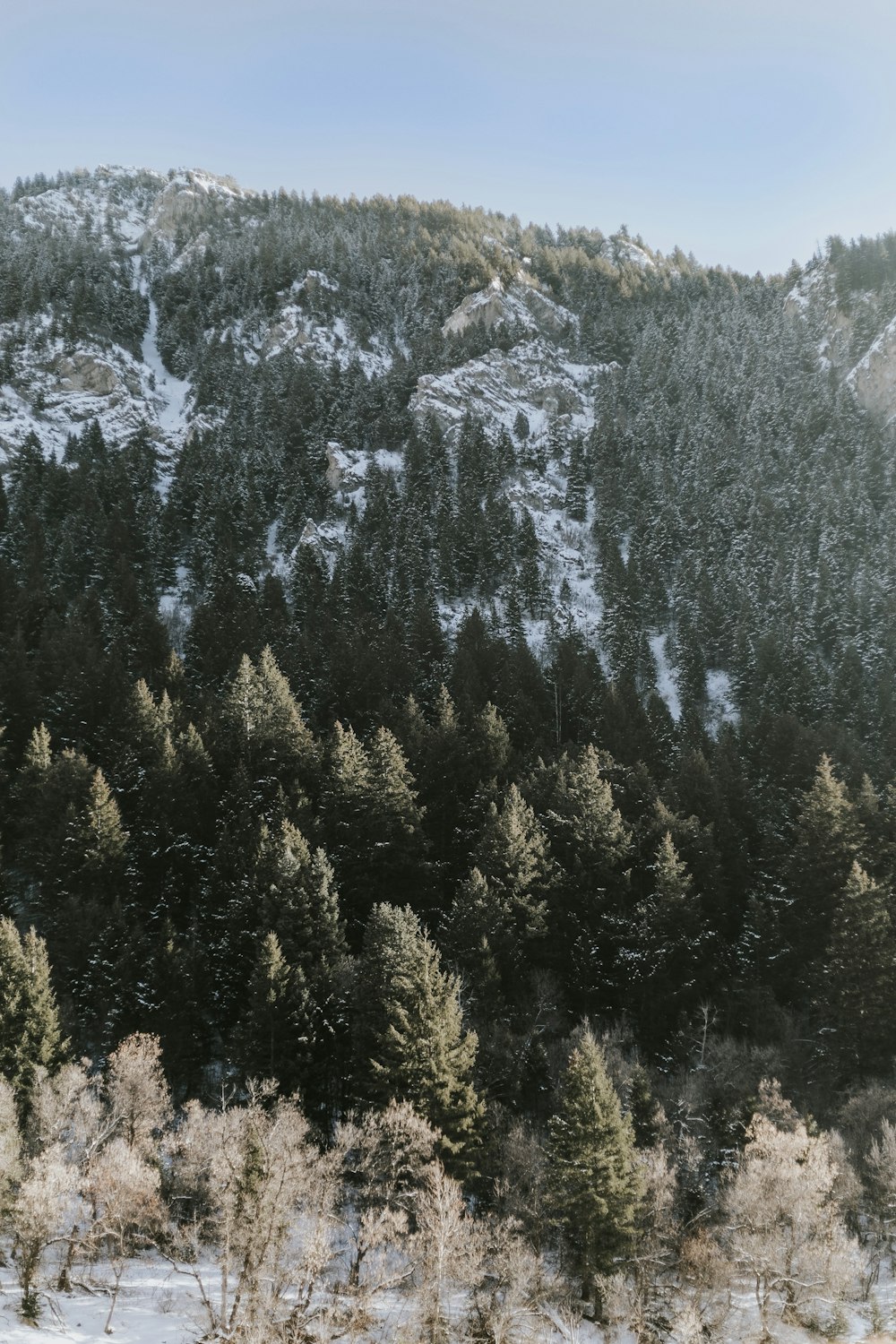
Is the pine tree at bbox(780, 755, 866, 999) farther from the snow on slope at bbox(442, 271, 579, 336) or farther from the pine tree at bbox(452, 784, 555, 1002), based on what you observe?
the snow on slope at bbox(442, 271, 579, 336)

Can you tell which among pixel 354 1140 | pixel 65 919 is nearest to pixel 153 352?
pixel 65 919

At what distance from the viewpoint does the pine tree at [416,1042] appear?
33.2m

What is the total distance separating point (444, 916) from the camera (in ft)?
163

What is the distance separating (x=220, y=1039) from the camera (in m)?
43.8

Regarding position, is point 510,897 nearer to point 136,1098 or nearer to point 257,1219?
point 136,1098

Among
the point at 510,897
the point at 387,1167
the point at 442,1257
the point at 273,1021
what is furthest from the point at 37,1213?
the point at 510,897

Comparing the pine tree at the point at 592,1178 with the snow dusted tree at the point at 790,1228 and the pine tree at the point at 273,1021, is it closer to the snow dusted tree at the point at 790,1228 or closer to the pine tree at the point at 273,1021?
the snow dusted tree at the point at 790,1228

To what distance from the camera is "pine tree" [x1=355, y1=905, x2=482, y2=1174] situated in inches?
1308

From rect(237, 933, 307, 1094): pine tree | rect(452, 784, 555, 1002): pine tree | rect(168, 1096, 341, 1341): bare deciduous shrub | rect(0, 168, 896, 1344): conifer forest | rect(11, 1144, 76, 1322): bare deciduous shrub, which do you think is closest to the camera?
rect(168, 1096, 341, 1341): bare deciduous shrub

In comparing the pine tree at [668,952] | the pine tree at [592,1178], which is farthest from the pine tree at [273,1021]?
the pine tree at [668,952]

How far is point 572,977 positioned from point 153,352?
174206 mm

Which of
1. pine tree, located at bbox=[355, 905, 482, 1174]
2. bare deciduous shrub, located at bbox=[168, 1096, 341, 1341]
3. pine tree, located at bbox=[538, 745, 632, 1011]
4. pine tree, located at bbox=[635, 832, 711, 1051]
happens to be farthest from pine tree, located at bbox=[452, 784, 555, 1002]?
bare deciduous shrub, located at bbox=[168, 1096, 341, 1341]

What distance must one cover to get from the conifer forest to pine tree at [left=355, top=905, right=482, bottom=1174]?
193mm

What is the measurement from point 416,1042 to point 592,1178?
841cm
